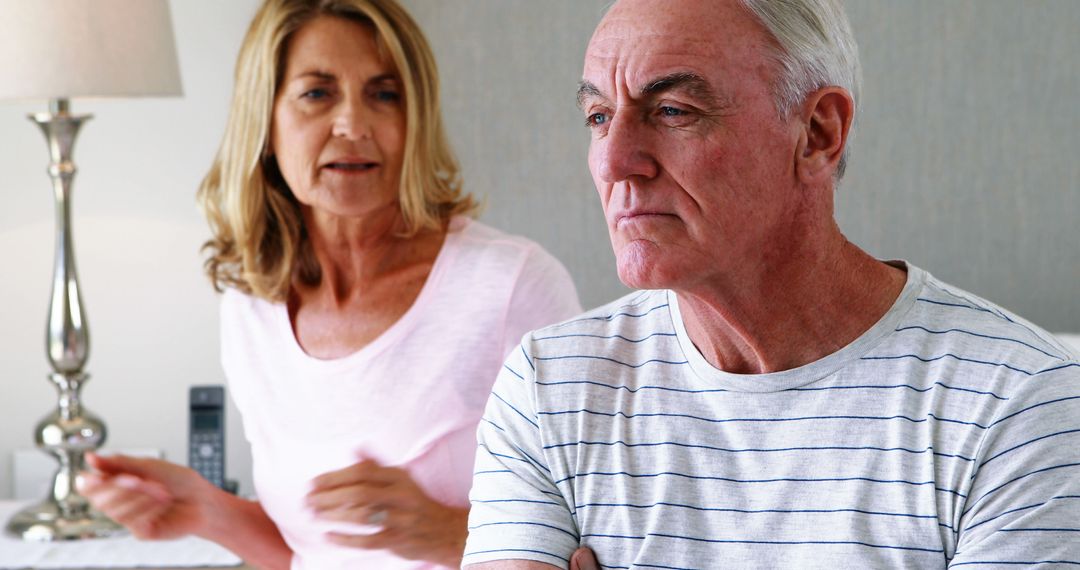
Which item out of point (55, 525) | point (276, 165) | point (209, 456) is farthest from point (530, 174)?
point (55, 525)

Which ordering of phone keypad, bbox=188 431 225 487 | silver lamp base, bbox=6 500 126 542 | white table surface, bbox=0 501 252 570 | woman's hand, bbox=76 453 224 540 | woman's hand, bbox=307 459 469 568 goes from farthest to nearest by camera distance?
phone keypad, bbox=188 431 225 487 < silver lamp base, bbox=6 500 126 542 < white table surface, bbox=0 501 252 570 < woman's hand, bbox=76 453 224 540 < woman's hand, bbox=307 459 469 568

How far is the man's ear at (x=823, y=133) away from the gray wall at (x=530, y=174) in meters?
1.15

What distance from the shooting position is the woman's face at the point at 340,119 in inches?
69.6

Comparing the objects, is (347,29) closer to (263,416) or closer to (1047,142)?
(263,416)

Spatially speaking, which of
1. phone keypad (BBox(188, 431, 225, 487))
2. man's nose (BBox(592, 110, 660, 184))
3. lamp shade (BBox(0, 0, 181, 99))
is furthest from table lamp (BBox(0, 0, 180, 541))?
man's nose (BBox(592, 110, 660, 184))

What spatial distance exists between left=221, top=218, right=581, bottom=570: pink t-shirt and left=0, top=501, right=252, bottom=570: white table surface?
39 cm

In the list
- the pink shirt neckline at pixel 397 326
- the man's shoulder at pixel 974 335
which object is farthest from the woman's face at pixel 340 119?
the man's shoulder at pixel 974 335

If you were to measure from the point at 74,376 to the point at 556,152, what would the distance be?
3.17ft

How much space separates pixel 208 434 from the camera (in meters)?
2.41

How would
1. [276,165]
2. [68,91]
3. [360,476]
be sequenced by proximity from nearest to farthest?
[360,476] → [276,165] → [68,91]

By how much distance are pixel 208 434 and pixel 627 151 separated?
1.53 metres

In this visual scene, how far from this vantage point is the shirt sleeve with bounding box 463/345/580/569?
117 cm

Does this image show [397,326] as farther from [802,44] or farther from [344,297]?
[802,44]

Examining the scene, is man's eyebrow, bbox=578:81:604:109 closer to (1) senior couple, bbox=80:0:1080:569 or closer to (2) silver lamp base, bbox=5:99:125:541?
(1) senior couple, bbox=80:0:1080:569
